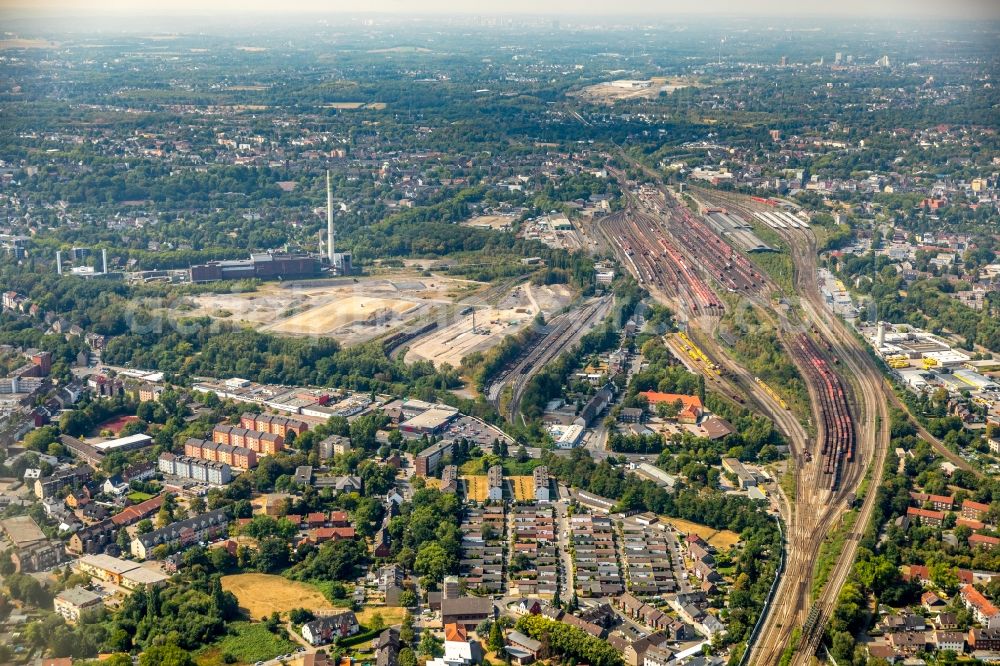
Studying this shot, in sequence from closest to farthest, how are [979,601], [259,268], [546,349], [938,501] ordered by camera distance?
[979,601]
[938,501]
[546,349]
[259,268]

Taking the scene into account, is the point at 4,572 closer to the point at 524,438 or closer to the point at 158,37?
the point at 524,438

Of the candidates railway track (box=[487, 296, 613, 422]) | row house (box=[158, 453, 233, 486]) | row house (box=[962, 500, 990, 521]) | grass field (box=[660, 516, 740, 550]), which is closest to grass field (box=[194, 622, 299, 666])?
row house (box=[158, 453, 233, 486])

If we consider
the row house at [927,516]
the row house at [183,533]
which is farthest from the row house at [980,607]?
the row house at [183,533]

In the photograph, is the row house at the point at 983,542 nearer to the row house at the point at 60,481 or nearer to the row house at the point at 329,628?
the row house at the point at 329,628

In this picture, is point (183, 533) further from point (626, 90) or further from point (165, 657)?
point (626, 90)

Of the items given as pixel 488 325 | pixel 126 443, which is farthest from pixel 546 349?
pixel 126 443

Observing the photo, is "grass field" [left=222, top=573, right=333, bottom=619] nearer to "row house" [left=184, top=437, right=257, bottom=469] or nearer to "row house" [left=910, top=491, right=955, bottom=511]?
"row house" [left=184, top=437, right=257, bottom=469]
